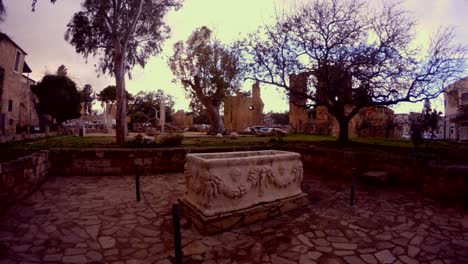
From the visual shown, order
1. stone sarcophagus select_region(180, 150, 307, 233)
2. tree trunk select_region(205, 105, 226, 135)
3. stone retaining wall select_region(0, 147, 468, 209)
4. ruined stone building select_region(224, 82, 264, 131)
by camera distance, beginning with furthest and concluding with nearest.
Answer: ruined stone building select_region(224, 82, 264, 131) → tree trunk select_region(205, 105, 226, 135) → stone retaining wall select_region(0, 147, 468, 209) → stone sarcophagus select_region(180, 150, 307, 233)

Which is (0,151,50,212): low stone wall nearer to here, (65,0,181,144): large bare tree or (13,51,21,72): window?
(65,0,181,144): large bare tree

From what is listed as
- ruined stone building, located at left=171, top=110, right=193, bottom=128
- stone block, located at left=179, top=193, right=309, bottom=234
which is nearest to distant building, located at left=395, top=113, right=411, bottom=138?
stone block, located at left=179, top=193, right=309, bottom=234

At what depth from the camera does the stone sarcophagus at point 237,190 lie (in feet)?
12.8

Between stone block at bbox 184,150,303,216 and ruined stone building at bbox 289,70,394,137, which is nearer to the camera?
stone block at bbox 184,150,303,216

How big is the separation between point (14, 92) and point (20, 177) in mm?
23410

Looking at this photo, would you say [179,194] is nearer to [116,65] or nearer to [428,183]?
[428,183]

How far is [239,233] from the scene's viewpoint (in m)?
3.82

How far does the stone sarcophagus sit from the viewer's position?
3.90 m

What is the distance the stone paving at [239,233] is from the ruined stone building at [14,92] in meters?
18.5

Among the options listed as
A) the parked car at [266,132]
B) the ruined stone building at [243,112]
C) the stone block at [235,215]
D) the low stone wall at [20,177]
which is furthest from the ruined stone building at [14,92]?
the ruined stone building at [243,112]

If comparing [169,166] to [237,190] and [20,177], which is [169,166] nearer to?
[20,177]

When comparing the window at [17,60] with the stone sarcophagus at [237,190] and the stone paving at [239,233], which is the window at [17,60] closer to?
the stone paving at [239,233]

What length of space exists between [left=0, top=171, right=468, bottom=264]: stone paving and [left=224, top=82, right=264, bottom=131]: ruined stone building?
27348 millimetres

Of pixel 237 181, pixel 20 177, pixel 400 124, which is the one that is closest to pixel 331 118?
pixel 400 124
